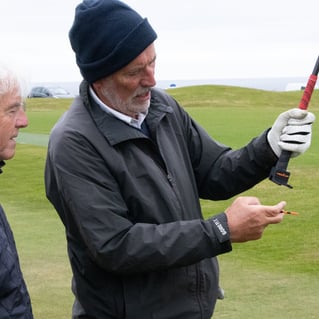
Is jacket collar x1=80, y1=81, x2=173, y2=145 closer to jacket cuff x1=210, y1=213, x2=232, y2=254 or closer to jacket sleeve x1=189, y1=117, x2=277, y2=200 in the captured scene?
jacket sleeve x1=189, y1=117, x2=277, y2=200

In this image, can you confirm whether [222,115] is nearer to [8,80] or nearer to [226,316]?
[226,316]

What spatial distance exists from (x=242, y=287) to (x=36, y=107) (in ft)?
106

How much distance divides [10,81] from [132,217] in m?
0.74

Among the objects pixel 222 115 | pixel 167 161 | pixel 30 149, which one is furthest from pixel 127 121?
pixel 222 115

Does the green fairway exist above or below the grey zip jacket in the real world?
below

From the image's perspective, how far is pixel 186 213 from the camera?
3.65 m

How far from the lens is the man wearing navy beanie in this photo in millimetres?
3418

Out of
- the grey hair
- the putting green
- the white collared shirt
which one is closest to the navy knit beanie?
the white collared shirt

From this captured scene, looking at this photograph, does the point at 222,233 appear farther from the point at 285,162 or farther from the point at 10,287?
the point at 10,287

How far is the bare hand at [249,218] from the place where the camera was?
11.2ft

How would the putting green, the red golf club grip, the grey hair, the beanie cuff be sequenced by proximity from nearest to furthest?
1. the grey hair
2. the beanie cuff
3. the red golf club grip
4. the putting green

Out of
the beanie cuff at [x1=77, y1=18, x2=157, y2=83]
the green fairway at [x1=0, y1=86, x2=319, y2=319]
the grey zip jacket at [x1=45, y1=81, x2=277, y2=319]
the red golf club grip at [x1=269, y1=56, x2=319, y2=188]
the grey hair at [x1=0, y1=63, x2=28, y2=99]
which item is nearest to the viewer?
the grey hair at [x1=0, y1=63, x2=28, y2=99]

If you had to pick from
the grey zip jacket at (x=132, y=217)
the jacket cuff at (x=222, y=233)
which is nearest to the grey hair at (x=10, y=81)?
the grey zip jacket at (x=132, y=217)

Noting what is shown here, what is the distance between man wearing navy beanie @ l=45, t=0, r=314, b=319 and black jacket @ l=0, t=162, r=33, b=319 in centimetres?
35
